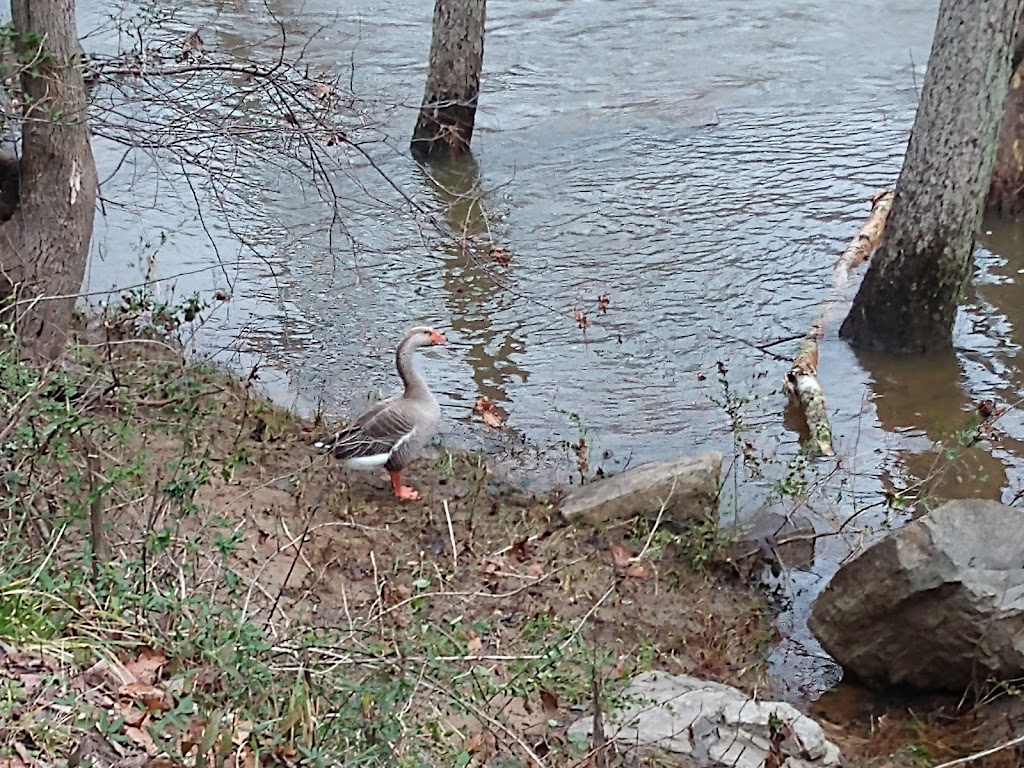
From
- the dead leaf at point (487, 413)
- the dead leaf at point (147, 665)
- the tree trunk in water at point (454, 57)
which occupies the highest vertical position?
the tree trunk in water at point (454, 57)

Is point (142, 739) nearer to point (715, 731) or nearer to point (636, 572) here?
point (715, 731)

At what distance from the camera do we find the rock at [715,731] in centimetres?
438

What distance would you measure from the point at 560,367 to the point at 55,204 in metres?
3.84

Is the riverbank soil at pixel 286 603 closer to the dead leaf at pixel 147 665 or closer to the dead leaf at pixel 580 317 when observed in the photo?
the dead leaf at pixel 147 665

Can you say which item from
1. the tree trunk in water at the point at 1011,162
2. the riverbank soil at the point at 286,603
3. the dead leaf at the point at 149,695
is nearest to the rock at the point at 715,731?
the riverbank soil at the point at 286,603

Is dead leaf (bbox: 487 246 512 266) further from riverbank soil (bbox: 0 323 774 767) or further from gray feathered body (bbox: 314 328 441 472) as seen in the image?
gray feathered body (bbox: 314 328 441 472)

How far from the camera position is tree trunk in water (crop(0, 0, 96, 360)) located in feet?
18.2

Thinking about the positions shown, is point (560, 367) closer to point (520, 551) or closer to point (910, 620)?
point (520, 551)

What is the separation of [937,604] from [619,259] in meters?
5.61

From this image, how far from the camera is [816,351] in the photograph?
8.45m

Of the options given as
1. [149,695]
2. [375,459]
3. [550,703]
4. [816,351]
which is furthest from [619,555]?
[149,695]

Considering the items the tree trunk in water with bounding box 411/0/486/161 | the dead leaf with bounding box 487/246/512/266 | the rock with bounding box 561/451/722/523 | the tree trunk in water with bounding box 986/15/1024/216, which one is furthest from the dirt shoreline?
the tree trunk in water with bounding box 986/15/1024/216

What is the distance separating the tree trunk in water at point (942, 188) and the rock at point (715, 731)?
456 cm

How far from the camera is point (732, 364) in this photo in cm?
865
